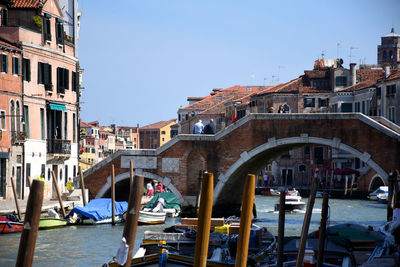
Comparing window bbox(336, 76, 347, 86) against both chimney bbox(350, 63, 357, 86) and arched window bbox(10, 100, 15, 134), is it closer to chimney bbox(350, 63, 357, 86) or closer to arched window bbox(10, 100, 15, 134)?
chimney bbox(350, 63, 357, 86)

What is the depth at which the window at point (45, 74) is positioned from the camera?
2306 cm

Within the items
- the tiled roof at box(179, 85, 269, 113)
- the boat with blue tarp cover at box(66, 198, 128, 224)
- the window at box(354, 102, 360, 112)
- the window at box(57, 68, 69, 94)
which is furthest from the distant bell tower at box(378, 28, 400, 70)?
the boat with blue tarp cover at box(66, 198, 128, 224)

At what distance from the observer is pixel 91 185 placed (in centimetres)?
2227

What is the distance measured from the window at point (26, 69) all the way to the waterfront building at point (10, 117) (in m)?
0.23

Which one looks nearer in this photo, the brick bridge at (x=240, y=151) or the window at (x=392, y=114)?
the brick bridge at (x=240, y=151)

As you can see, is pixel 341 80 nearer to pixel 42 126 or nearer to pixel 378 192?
pixel 378 192

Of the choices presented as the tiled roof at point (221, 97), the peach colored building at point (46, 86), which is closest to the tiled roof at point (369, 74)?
the tiled roof at point (221, 97)

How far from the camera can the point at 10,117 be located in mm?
21328

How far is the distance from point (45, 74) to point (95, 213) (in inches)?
210

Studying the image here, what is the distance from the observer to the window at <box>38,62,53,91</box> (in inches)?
908

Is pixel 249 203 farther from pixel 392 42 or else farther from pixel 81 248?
pixel 392 42

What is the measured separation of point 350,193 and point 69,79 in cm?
1446

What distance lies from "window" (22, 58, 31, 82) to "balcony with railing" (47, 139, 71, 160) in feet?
7.04

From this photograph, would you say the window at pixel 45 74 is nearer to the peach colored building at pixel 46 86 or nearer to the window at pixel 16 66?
the peach colored building at pixel 46 86
